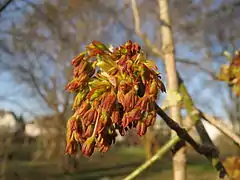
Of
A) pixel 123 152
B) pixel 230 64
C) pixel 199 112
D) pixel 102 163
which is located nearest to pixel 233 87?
pixel 230 64

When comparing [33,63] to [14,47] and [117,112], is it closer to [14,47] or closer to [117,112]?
[14,47]

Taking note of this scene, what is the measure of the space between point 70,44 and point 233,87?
5880mm

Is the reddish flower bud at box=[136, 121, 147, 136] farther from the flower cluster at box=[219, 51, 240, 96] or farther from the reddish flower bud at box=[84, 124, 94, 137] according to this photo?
the flower cluster at box=[219, 51, 240, 96]

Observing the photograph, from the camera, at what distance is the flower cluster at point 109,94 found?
0.34m

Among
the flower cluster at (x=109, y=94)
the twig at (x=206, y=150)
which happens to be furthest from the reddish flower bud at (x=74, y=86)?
the twig at (x=206, y=150)

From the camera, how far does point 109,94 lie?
351 mm

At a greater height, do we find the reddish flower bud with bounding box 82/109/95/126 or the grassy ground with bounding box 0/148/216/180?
the grassy ground with bounding box 0/148/216/180

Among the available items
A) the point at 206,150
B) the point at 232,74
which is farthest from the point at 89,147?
the point at 232,74

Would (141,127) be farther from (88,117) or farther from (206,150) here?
(206,150)

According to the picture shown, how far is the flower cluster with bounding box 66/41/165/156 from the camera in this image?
0.34 meters

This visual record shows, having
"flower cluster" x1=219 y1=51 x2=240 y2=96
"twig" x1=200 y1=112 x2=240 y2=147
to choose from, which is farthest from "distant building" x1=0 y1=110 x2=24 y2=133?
"twig" x1=200 y1=112 x2=240 y2=147

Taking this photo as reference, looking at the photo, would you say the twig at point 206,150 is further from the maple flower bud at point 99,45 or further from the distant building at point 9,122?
the distant building at point 9,122

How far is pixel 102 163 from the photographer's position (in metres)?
11.1

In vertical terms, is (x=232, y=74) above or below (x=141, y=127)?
above
